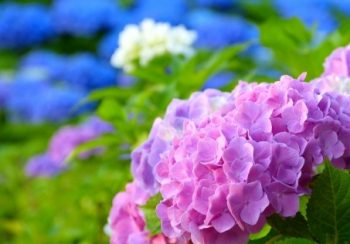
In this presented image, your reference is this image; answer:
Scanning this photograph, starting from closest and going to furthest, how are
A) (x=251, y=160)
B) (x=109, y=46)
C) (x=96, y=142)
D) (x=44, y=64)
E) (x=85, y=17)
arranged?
(x=251, y=160), (x=96, y=142), (x=109, y=46), (x=44, y=64), (x=85, y=17)

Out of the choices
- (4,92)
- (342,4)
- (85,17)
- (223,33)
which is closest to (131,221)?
(223,33)

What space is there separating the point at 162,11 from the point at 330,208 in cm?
526

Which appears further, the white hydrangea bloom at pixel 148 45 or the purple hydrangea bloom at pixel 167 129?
the white hydrangea bloom at pixel 148 45

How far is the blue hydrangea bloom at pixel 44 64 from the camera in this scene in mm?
6027

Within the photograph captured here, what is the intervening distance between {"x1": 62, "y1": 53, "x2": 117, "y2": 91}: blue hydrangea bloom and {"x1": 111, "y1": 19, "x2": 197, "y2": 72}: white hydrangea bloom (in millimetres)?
4003

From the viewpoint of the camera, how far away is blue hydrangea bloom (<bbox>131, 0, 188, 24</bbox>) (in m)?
6.18

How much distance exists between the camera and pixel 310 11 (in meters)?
5.41

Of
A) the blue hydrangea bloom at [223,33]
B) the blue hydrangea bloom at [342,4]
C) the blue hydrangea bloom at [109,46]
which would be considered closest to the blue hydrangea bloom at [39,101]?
the blue hydrangea bloom at [109,46]

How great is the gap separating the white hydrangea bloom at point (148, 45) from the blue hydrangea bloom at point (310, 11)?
10.2ft

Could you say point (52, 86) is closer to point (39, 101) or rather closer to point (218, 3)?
point (39, 101)

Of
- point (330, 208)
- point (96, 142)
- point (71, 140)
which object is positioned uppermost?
point (71, 140)

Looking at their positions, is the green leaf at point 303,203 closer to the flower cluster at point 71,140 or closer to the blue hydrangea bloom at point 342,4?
the flower cluster at point 71,140

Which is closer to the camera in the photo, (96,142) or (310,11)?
(96,142)

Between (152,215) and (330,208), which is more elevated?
(152,215)
